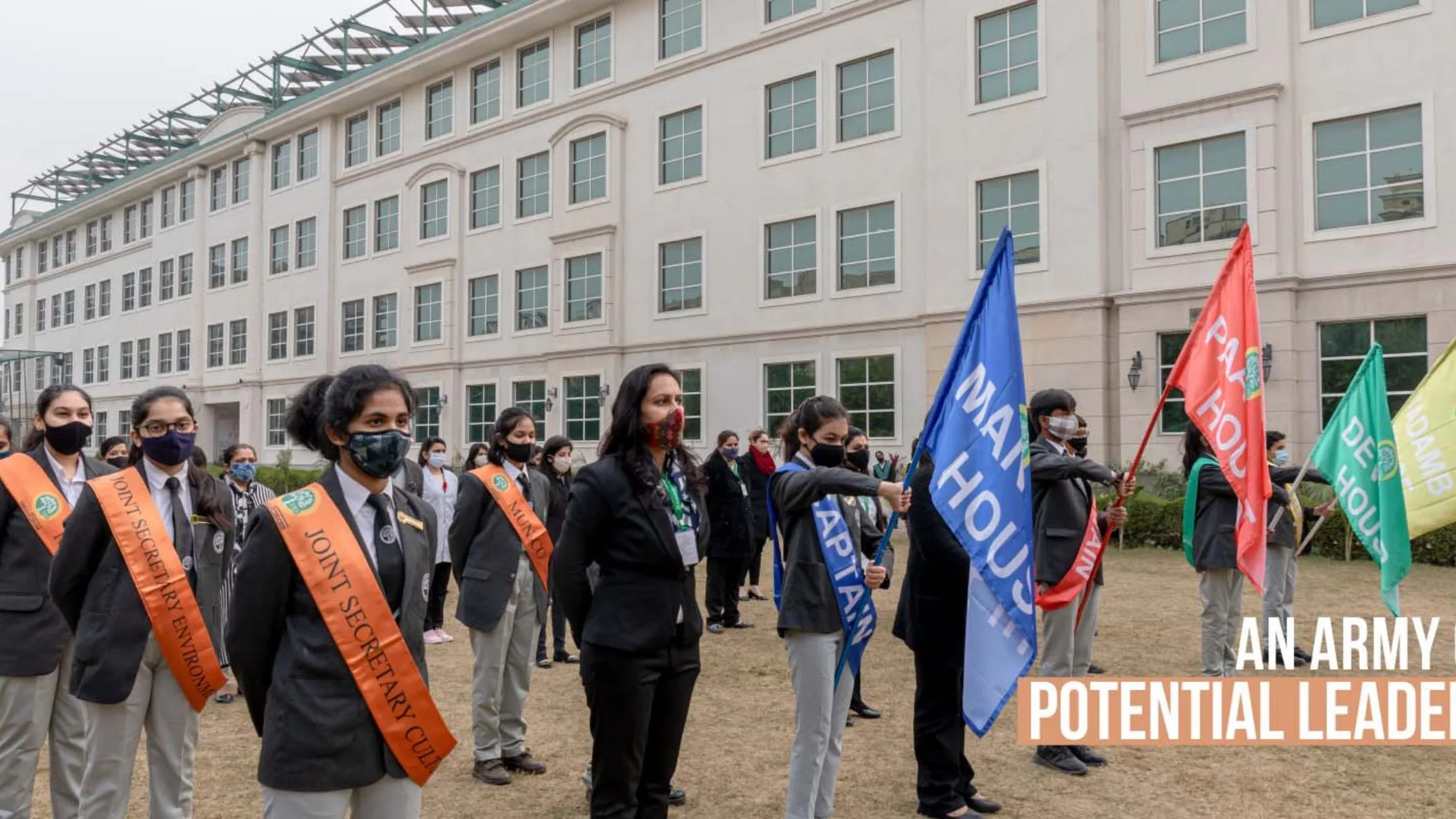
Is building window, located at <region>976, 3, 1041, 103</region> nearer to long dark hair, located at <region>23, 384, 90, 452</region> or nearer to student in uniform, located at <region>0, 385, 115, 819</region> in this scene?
long dark hair, located at <region>23, 384, 90, 452</region>

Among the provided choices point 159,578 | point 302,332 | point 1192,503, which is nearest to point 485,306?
point 302,332

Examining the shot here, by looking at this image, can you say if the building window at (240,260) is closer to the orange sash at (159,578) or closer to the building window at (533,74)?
the building window at (533,74)

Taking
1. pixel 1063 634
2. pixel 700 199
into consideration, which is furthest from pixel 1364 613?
pixel 700 199

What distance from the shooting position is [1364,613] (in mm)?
11062

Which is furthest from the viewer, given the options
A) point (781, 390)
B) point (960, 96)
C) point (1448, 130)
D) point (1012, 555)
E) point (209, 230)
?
point (209, 230)

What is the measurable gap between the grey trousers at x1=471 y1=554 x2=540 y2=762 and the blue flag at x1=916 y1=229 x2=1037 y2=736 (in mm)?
2765

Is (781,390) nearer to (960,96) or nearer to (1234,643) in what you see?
(960,96)

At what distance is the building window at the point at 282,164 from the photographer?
1449 inches

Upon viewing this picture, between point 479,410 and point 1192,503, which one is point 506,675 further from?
point 479,410

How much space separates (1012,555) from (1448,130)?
16.2 m

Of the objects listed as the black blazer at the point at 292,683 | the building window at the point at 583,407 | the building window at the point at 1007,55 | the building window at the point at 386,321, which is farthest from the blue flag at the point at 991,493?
the building window at the point at 386,321

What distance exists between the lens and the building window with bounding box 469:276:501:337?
2983 centimetres

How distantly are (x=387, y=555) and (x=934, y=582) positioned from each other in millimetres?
2986

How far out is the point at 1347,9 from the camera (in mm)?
17203
